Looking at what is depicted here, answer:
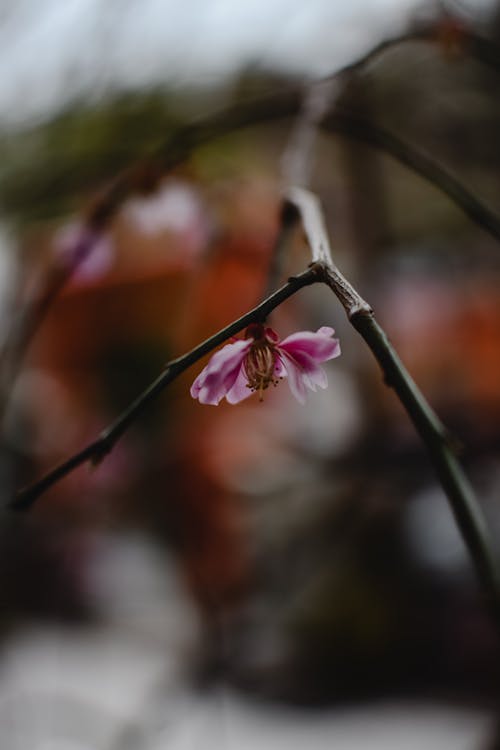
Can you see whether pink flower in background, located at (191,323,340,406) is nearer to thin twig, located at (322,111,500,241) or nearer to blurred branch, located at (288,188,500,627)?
blurred branch, located at (288,188,500,627)

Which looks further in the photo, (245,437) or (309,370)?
(245,437)

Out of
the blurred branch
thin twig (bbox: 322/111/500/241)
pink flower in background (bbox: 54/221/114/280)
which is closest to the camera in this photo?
the blurred branch

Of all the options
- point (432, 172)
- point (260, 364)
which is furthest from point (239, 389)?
point (432, 172)

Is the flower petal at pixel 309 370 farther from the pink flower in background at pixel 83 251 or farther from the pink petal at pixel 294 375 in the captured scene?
the pink flower in background at pixel 83 251

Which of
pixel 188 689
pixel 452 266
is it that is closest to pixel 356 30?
pixel 452 266

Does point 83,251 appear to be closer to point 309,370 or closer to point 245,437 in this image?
point 309,370

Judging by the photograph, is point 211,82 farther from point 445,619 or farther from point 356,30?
point 445,619

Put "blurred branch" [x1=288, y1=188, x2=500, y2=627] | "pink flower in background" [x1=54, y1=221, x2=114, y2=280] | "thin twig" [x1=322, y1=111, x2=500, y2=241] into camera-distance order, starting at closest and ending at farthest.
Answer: "blurred branch" [x1=288, y1=188, x2=500, y2=627] < "thin twig" [x1=322, y1=111, x2=500, y2=241] < "pink flower in background" [x1=54, y1=221, x2=114, y2=280]

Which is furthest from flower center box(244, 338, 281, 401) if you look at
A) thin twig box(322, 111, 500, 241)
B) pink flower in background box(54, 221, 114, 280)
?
pink flower in background box(54, 221, 114, 280)
